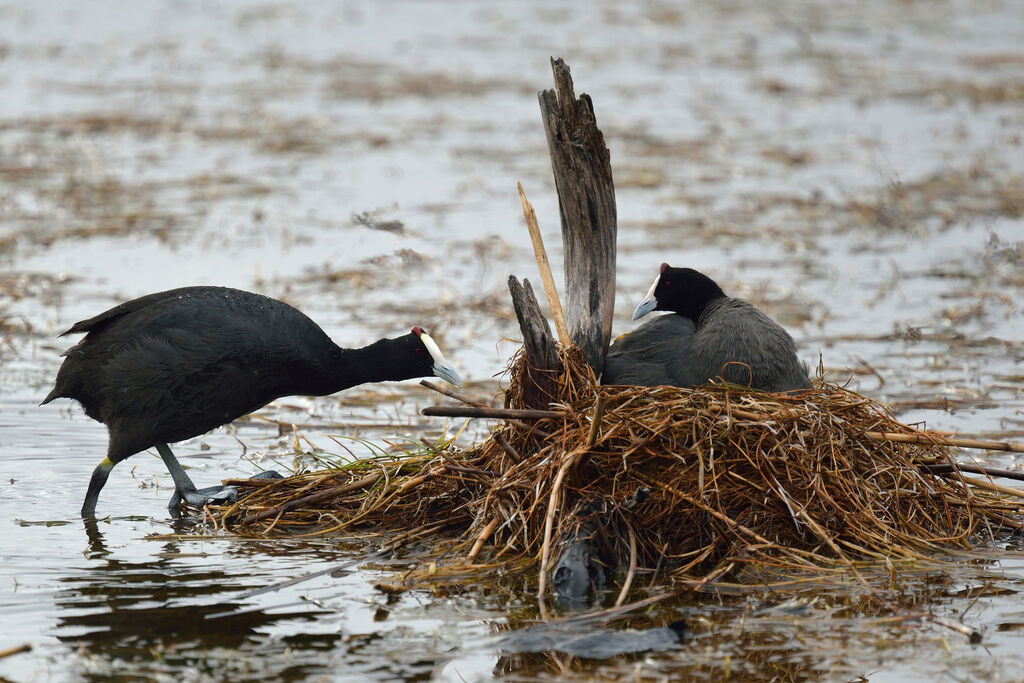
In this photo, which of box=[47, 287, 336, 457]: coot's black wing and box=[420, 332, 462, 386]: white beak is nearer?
box=[47, 287, 336, 457]: coot's black wing

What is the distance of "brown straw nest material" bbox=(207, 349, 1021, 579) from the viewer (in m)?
5.01

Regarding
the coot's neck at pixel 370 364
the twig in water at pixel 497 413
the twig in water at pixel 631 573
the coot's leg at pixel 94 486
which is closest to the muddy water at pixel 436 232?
the coot's leg at pixel 94 486

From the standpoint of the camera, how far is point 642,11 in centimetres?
2672

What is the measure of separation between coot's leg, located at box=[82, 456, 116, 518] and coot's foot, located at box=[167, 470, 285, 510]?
0.96 feet

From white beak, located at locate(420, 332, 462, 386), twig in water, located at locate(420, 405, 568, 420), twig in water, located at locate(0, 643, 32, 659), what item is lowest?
twig in water, located at locate(0, 643, 32, 659)

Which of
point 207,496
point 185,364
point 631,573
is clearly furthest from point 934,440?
point 185,364

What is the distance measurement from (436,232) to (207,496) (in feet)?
20.7

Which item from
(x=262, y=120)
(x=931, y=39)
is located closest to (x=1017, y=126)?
(x=931, y=39)

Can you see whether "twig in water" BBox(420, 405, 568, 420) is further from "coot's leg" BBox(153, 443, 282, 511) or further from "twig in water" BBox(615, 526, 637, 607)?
"coot's leg" BBox(153, 443, 282, 511)

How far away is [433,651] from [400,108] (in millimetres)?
14304

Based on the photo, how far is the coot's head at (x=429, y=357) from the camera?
598 centimetres

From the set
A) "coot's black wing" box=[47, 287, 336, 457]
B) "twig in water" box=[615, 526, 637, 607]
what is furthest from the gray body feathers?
"coot's black wing" box=[47, 287, 336, 457]

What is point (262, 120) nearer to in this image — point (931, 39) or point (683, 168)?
point (683, 168)

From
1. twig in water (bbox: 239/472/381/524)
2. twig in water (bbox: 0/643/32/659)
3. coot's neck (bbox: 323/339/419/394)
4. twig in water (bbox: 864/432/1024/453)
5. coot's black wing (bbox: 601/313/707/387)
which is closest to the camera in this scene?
twig in water (bbox: 0/643/32/659)
